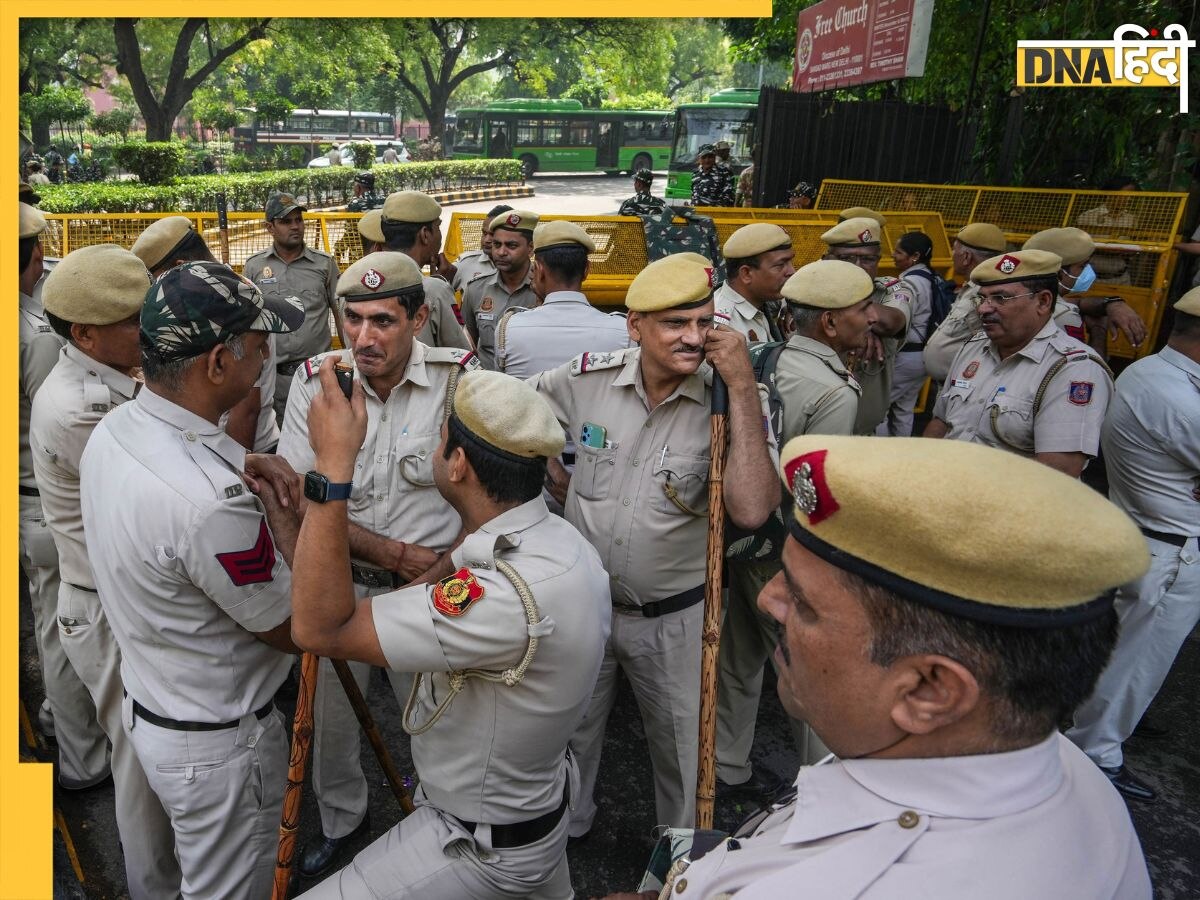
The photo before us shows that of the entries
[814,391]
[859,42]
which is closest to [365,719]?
[814,391]

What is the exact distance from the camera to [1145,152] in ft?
30.7

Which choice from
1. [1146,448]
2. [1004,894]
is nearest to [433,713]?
[1004,894]

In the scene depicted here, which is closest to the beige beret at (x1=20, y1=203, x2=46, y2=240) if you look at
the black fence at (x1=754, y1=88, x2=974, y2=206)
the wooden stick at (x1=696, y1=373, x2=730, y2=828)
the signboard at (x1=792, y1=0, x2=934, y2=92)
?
the wooden stick at (x1=696, y1=373, x2=730, y2=828)

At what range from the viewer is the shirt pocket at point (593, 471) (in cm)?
298

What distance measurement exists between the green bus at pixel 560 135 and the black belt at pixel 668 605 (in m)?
33.9

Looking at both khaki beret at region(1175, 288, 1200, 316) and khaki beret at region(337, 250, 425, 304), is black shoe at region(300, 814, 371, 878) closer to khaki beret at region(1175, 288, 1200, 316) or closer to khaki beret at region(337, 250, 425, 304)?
khaki beret at region(337, 250, 425, 304)

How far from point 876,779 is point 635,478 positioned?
182 centimetres

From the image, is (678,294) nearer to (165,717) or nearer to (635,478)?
(635,478)

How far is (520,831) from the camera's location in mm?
2037

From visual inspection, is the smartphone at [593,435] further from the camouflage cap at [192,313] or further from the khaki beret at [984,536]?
the khaki beret at [984,536]

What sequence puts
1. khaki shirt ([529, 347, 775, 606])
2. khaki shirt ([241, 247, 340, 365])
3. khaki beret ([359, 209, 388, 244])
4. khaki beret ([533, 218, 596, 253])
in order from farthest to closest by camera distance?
khaki shirt ([241, 247, 340, 365]), khaki beret ([359, 209, 388, 244]), khaki beret ([533, 218, 596, 253]), khaki shirt ([529, 347, 775, 606])

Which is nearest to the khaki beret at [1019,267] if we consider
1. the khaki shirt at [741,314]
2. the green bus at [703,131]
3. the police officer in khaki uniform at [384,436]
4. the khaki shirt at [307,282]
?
the khaki shirt at [741,314]

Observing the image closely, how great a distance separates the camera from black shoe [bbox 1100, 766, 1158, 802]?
367 centimetres

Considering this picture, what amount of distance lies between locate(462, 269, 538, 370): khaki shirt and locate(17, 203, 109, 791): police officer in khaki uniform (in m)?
2.55
